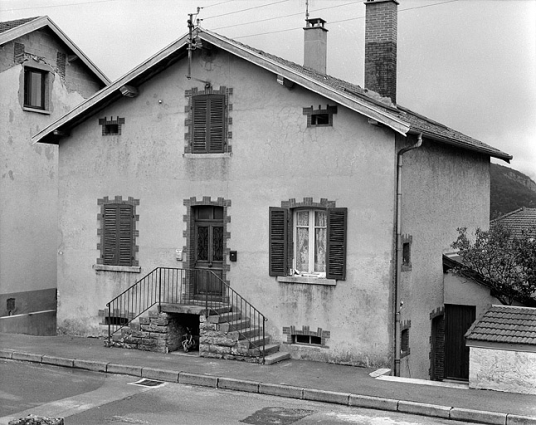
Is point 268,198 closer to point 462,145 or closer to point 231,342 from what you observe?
point 231,342

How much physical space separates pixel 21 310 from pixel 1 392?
834cm

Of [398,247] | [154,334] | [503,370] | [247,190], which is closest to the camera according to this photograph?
[503,370]

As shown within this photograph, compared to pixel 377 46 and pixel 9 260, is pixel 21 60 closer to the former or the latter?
pixel 9 260

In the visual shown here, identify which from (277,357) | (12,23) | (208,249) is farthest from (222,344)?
(12,23)

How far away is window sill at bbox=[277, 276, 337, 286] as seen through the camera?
1580cm

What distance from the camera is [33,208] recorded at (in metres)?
21.6

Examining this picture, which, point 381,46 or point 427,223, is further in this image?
point 381,46

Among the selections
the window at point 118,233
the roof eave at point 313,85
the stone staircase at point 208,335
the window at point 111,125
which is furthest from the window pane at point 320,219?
the window at point 111,125

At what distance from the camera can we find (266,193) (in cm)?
1659

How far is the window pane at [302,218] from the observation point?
16375mm

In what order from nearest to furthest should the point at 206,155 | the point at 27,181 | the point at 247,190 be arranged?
the point at 247,190
the point at 206,155
the point at 27,181

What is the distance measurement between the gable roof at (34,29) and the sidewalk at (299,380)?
8.39 m

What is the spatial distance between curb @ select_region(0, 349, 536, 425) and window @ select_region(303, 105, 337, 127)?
5608 millimetres

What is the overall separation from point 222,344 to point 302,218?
3.14 m
